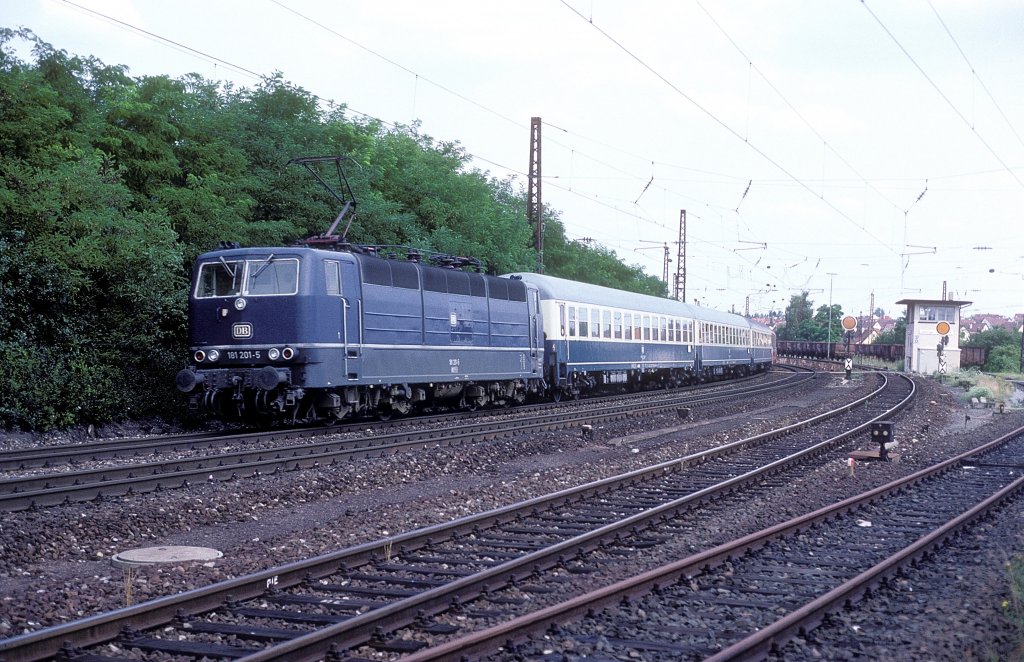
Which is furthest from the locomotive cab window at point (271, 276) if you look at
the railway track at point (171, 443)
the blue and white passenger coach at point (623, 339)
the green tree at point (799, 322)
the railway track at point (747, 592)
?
the green tree at point (799, 322)

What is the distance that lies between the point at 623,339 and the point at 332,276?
16669 millimetres

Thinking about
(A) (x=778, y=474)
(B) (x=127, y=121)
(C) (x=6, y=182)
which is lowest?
(A) (x=778, y=474)

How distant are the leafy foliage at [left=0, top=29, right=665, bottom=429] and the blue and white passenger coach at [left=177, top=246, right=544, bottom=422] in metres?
1.85

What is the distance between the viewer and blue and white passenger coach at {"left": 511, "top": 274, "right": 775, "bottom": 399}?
27.8m

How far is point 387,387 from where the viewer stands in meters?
20.0

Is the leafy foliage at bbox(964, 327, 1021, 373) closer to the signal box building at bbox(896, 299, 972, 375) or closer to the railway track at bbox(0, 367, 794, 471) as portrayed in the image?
the signal box building at bbox(896, 299, 972, 375)

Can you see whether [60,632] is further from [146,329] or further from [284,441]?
[146,329]

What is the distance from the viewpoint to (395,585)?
25.3 ft

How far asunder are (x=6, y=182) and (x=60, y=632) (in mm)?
14607

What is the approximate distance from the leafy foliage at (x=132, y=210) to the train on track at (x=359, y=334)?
1798mm

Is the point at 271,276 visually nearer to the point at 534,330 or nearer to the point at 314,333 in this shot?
the point at 314,333

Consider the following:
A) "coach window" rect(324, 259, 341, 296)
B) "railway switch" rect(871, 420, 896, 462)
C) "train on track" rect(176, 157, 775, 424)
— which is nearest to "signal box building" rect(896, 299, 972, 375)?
"train on track" rect(176, 157, 775, 424)

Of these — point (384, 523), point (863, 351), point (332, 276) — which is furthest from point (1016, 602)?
point (863, 351)

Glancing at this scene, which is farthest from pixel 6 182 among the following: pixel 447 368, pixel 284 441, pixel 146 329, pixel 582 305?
pixel 582 305
